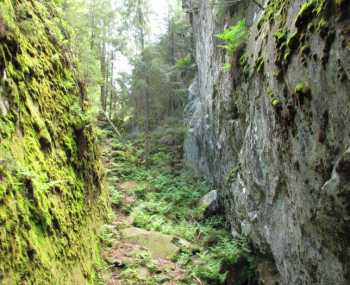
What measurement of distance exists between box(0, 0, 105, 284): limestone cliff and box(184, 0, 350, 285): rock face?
356 centimetres

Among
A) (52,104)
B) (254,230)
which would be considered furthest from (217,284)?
(52,104)

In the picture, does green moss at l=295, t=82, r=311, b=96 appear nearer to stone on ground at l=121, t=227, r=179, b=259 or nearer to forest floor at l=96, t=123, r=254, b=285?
forest floor at l=96, t=123, r=254, b=285

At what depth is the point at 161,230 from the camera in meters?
10.1

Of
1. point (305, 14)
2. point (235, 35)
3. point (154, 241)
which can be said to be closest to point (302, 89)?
point (305, 14)

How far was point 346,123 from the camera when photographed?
3.34 m

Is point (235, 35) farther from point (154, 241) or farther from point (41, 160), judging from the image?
point (154, 241)

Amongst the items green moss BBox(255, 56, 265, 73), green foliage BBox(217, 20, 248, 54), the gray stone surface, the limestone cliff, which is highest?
green foliage BBox(217, 20, 248, 54)

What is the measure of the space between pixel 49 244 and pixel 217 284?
4.24 meters

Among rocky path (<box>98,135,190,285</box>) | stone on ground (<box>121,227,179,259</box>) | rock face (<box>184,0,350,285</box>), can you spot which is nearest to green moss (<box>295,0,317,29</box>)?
rock face (<box>184,0,350,285</box>)

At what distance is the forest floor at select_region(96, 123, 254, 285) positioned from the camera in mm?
7598

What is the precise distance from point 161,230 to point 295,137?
256 inches

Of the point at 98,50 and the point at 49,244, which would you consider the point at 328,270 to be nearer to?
the point at 49,244

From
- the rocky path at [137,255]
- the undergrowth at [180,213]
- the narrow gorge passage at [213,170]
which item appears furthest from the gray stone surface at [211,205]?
the rocky path at [137,255]

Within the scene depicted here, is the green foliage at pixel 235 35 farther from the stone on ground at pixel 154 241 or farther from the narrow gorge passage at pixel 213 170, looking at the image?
the stone on ground at pixel 154 241
